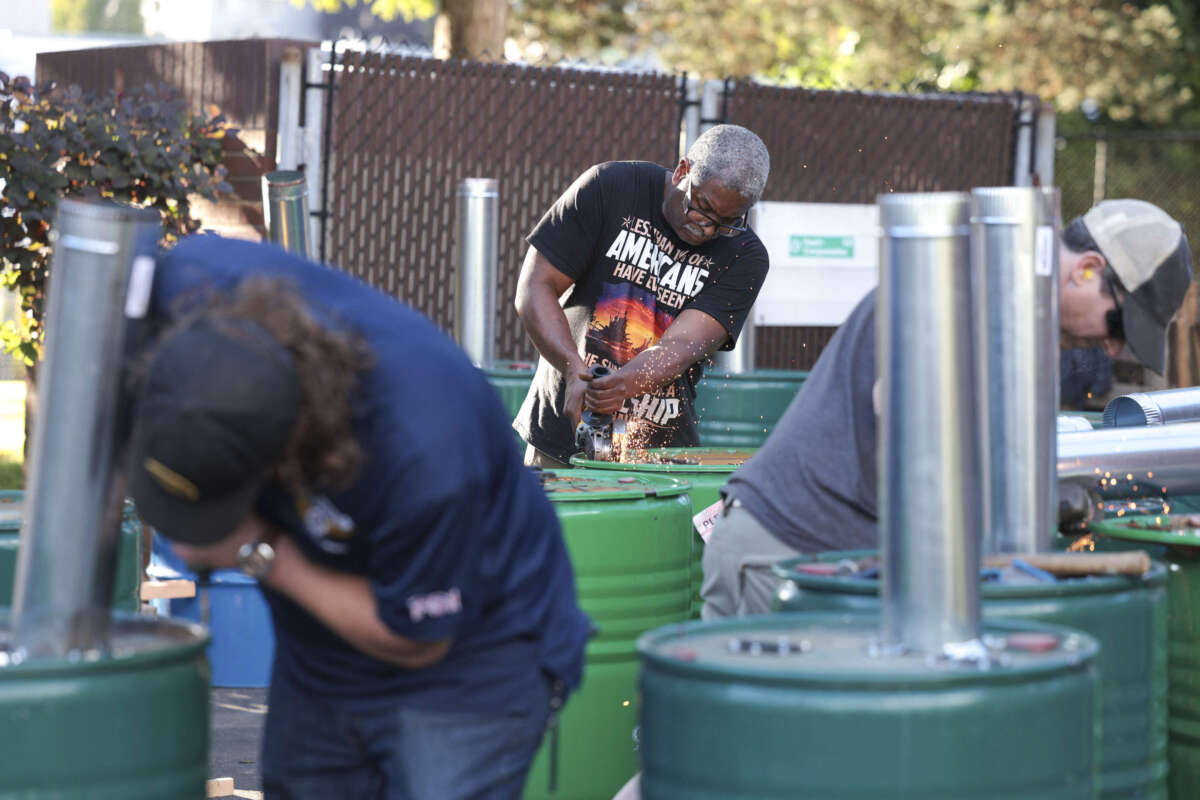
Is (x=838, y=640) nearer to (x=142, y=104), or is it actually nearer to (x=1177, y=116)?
(x=142, y=104)

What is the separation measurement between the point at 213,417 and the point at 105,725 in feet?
1.60

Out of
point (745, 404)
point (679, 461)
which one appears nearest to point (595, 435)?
point (679, 461)

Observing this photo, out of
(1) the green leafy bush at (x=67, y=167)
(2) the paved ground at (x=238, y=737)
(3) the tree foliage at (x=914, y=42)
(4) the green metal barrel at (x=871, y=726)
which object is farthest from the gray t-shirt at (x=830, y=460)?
(3) the tree foliage at (x=914, y=42)

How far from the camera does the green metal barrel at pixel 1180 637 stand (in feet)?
10.4

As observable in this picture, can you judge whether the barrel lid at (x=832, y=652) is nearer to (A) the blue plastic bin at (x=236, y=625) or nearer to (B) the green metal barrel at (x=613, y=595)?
A: (B) the green metal barrel at (x=613, y=595)

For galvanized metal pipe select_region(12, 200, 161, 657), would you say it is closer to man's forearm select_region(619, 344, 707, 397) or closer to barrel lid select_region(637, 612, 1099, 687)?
barrel lid select_region(637, 612, 1099, 687)

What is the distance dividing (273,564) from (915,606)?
86 centimetres

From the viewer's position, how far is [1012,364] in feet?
9.38

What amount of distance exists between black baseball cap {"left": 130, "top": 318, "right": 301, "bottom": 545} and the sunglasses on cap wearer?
5.97 ft

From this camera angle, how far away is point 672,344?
484 cm

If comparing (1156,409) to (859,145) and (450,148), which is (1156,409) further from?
(859,145)

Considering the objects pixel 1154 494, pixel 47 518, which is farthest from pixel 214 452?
pixel 1154 494

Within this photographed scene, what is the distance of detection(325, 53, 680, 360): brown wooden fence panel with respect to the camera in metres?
8.52

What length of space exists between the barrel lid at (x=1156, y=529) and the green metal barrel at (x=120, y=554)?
6.02 feet
